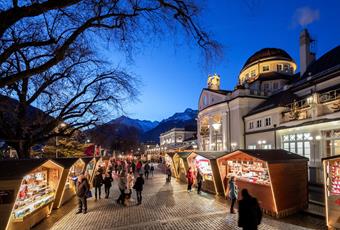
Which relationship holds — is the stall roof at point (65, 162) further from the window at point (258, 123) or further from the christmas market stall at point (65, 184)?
the window at point (258, 123)

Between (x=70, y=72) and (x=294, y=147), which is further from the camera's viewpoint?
(x=294, y=147)

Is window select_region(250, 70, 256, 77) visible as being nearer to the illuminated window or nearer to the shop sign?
the illuminated window

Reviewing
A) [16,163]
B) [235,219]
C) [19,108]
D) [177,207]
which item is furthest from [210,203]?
[19,108]

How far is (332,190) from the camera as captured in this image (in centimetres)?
1020

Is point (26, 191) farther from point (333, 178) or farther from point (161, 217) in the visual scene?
point (333, 178)

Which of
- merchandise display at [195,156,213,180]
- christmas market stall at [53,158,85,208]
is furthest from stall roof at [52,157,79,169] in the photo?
merchandise display at [195,156,213,180]

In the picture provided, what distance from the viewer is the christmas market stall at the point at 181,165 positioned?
26547mm

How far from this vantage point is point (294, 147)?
25.8 meters

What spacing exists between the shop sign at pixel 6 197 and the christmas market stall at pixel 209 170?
12295 millimetres

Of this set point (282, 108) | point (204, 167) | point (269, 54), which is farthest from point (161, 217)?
point (269, 54)

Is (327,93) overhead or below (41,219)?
overhead

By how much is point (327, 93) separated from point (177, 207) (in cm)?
1541

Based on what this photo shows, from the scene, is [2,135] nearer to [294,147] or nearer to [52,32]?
[52,32]

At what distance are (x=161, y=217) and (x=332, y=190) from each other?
7.06 meters
